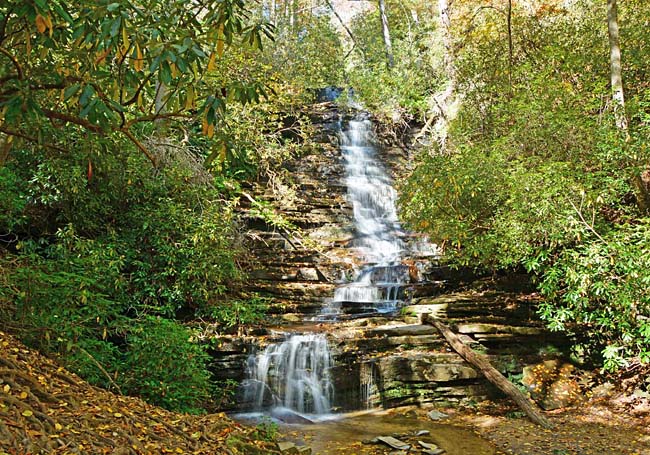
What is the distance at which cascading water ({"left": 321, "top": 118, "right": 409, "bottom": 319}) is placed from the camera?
11086 millimetres

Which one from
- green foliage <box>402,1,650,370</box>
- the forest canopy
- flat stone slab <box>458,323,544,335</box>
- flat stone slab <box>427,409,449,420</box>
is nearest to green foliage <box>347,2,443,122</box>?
the forest canopy

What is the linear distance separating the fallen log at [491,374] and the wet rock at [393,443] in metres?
2.23

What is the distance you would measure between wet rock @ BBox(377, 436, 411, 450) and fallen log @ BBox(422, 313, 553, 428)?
2.23m

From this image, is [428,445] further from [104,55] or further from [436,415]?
[104,55]

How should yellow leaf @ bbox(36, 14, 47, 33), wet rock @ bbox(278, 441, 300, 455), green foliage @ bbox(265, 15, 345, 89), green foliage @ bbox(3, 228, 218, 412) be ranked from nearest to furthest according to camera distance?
yellow leaf @ bbox(36, 14, 47, 33) < wet rock @ bbox(278, 441, 300, 455) < green foliage @ bbox(3, 228, 218, 412) < green foliage @ bbox(265, 15, 345, 89)

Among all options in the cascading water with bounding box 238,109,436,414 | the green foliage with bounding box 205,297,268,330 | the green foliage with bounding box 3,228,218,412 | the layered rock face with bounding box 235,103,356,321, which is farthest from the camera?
the layered rock face with bounding box 235,103,356,321

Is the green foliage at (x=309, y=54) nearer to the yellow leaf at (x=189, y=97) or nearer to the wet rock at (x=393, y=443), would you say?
the wet rock at (x=393, y=443)

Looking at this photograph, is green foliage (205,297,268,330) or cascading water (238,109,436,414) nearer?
cascading water (238,109,436,414)

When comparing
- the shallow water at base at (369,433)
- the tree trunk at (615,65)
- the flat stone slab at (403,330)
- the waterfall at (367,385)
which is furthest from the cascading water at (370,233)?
the tree trunk at (615,65)

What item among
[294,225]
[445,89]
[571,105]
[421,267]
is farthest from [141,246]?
[445,89]

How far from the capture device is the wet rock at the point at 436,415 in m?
7.54

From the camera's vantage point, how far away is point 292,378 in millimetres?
8438

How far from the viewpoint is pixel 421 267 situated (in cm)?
1186

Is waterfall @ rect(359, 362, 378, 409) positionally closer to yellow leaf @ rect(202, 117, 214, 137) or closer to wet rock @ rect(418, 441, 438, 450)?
wet rock @ rect(418, 441, 438, 450)
